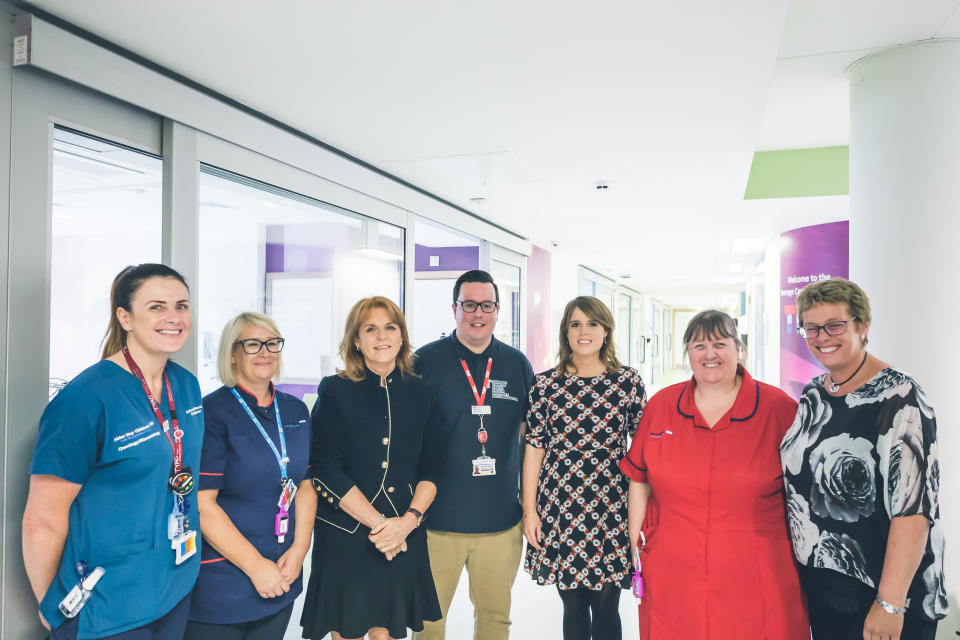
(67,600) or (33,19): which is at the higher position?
(33,19)

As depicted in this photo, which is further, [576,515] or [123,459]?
[576,515]

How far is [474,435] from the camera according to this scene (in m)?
2.62

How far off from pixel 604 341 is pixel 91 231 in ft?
7.07

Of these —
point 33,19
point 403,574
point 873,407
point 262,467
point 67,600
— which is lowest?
point 403,574

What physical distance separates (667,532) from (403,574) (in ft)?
3.25

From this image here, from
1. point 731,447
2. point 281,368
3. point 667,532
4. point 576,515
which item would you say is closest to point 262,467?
point 281,368

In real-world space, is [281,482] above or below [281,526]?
above

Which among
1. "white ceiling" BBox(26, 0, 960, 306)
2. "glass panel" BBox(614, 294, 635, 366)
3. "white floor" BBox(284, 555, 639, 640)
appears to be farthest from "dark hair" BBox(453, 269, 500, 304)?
"glass panel" BBox(614, 294, 635, 366)

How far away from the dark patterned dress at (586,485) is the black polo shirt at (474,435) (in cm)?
25

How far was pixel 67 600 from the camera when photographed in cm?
169

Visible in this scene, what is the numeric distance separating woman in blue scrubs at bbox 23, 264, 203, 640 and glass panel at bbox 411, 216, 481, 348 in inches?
233

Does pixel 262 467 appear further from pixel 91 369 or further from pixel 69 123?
pixel 69 123

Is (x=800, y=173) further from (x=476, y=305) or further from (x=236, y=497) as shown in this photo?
(x=236, y=497)

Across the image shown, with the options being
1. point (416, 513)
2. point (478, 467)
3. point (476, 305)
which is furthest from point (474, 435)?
point (476, 305)
